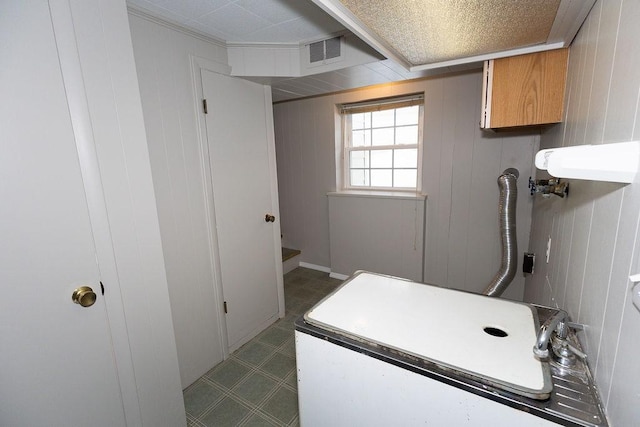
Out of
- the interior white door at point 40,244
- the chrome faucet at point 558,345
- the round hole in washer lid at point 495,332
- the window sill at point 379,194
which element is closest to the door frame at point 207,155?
the interior white door at point 40,244

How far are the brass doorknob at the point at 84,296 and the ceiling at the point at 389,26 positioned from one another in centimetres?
133

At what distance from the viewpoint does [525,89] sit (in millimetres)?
1437

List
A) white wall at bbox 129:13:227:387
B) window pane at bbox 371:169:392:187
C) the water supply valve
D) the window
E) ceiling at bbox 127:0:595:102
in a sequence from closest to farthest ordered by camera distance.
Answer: ceiling at bbox 127:0:595:102 → the water supply valve → white wall at bbox 129:13:227:387 → the window → window pane at bbox 371:169:392:187

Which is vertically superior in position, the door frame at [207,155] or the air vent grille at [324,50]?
the air vent grille at [324,50]

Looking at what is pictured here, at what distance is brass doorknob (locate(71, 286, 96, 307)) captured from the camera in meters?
1.04

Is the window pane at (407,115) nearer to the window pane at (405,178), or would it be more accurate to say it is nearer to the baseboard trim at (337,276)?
the window pane at (405,178)

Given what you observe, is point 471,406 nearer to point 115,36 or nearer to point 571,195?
point 571,195

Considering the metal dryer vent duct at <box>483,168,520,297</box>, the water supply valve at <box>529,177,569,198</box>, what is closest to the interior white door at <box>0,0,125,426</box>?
the water supply valve at <box>529,177,569,198</box>

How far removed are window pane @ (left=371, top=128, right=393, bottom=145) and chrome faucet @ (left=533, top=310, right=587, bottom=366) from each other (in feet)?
8.53

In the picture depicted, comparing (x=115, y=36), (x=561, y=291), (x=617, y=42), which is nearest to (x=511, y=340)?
(x=561, y=291)

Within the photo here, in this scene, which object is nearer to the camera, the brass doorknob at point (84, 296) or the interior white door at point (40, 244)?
the interior white door at point (40, 244)

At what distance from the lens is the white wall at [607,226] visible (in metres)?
0.53

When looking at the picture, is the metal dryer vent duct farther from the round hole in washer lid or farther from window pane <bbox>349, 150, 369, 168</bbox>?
window pane <bbox>349, 150, 369, 168</bbox>

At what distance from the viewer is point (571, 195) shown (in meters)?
1.01
